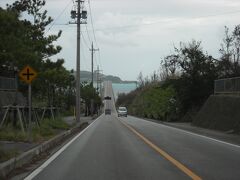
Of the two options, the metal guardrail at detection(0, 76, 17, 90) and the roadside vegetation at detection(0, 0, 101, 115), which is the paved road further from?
the metal guardrail at detection(0, 76, 17, 90)

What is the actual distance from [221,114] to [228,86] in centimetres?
419

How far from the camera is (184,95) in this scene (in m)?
61.2

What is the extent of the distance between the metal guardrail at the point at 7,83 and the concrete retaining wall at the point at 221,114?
14.9 metres

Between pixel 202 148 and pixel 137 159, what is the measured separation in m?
5.28

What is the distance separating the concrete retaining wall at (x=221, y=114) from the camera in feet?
117

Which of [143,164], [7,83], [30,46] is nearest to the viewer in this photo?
[143,164]

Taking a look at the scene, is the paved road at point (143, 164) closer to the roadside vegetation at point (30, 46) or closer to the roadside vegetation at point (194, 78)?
the roadside vegetation at point (30, 46)

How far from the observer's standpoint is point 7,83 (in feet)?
127

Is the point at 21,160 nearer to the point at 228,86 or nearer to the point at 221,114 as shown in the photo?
the point at 221,114

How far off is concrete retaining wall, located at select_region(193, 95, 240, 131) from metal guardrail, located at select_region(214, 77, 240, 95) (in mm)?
739

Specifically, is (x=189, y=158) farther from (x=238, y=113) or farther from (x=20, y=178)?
(x=238, y=113)

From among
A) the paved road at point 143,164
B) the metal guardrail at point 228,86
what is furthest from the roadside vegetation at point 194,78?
the paved road at point 143,164

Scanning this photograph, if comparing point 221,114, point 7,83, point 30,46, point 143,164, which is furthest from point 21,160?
point 221,114

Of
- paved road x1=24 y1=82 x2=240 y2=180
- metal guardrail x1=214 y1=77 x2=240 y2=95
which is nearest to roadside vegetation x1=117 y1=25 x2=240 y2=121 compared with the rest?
metal guardrail x1=214 y1=77 x2=240 y2=95
